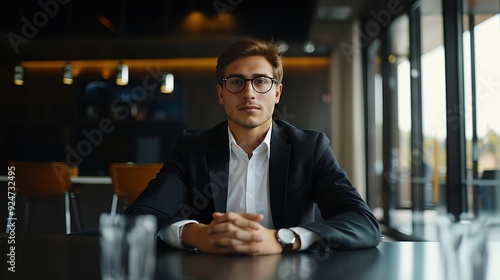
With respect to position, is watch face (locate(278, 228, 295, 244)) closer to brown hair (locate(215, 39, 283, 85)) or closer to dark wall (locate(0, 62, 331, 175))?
brown hair (locate(215, 39, 283, 85))

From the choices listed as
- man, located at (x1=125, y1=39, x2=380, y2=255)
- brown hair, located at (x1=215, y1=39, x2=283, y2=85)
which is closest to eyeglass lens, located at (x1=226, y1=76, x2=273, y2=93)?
man, located at (x1=125, y1=39, x2=380, y2=255)

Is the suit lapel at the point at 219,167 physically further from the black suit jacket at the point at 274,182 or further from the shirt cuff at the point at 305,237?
the shirt cuff at the point at 305,237

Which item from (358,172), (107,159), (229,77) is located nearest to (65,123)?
(107,159)

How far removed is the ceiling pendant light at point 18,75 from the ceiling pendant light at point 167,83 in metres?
1.97

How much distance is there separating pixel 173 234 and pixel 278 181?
500mm

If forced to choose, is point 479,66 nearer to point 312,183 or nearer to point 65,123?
point 312,183

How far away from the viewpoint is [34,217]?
5172 millimetres

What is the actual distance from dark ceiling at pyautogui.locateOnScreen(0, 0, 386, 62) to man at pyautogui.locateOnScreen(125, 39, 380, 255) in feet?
17.1

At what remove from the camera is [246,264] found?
1.27 m

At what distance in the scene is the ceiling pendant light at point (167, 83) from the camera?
792cm

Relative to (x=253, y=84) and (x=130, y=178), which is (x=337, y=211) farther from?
(x=130, y=178)

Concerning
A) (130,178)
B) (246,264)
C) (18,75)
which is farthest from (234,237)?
(18,75)

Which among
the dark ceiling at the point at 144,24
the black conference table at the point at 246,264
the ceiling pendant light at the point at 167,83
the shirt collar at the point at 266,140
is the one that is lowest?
the black conference table at the point at 246,264

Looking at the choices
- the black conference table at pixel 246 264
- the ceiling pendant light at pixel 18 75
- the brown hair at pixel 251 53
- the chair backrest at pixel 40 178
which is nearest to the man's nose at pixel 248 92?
the brown hair at pixel 251 53
